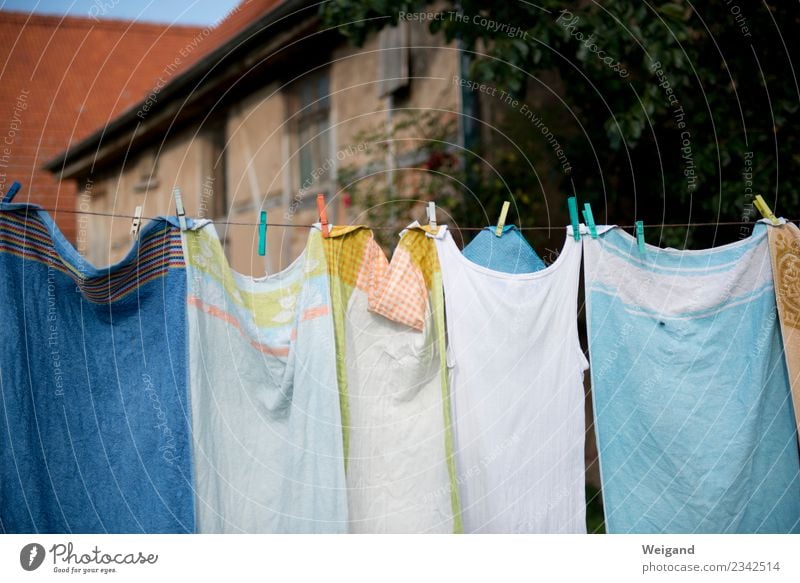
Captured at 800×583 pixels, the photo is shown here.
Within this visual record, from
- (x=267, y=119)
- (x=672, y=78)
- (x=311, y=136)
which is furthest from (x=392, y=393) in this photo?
(x=267, y=119)

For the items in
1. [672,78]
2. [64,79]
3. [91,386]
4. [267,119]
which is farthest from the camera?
[64,79]

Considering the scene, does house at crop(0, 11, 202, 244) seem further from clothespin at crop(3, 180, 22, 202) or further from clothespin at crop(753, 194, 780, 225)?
clothespin at crop(753, 194, 780, 225)

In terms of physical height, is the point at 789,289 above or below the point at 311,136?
below

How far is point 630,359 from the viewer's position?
2.45m

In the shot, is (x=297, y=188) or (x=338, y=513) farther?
(x=297, y=188)

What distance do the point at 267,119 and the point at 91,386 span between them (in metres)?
3.96

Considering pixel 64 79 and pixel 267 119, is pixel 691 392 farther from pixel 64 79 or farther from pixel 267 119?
pixel 64 79

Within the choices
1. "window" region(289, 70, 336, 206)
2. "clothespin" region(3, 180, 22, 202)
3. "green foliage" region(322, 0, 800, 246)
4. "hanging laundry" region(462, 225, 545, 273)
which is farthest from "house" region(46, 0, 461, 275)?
"clothespin" region(3, 180, 22, 202)

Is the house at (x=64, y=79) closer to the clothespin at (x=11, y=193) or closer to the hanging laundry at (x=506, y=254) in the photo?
the clothespin at (x=11, y=193)

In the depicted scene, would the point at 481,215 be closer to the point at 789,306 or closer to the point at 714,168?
the point at 714,168

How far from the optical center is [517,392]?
8.11ft
